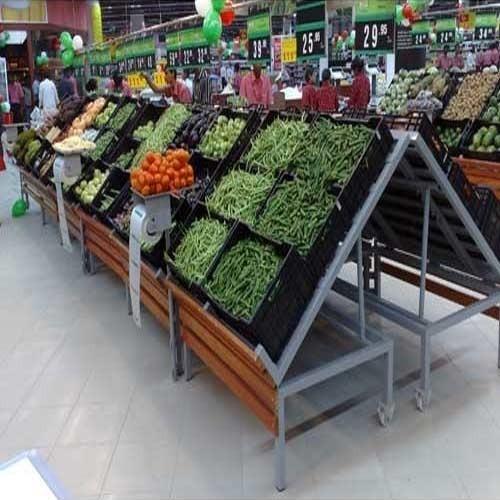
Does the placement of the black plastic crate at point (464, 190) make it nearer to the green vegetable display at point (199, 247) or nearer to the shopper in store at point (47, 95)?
the green vegetable display at point (199, 247)

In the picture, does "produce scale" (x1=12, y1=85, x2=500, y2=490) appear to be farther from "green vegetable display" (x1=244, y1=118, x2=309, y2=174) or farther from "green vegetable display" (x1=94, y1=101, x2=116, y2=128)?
"green vegetable display" (x1=94, y1=101, x2=116, y2=128)

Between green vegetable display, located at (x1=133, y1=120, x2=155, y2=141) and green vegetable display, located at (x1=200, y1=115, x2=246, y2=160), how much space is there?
45.8 inches

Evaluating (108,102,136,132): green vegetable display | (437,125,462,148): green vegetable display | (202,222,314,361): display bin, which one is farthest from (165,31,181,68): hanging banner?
(202,222,314,361): display bin

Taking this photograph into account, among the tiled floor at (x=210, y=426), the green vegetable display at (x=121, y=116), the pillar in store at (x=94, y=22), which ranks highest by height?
the pillar in store at (x=94, y=22)

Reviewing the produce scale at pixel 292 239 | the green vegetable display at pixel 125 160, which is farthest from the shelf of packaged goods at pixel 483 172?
the green vegetable display at pixel 125 160

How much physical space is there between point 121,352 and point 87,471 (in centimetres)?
129

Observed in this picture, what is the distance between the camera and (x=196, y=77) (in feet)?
52.0

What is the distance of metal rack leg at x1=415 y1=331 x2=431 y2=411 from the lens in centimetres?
321

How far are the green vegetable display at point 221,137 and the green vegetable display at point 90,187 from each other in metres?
1.29

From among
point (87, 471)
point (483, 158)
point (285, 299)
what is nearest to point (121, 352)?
point (87, 471)

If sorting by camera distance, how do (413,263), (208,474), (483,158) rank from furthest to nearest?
1. (483,158)
2. (413,263)
3. (208,474)

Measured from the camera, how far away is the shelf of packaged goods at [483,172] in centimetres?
617

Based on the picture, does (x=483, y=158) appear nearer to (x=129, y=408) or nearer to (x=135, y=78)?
(x=129, y=408)

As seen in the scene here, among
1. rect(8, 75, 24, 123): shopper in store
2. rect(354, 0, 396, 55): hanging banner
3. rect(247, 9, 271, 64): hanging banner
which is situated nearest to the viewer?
rect(354, 0, 396, 55): hanging banner
